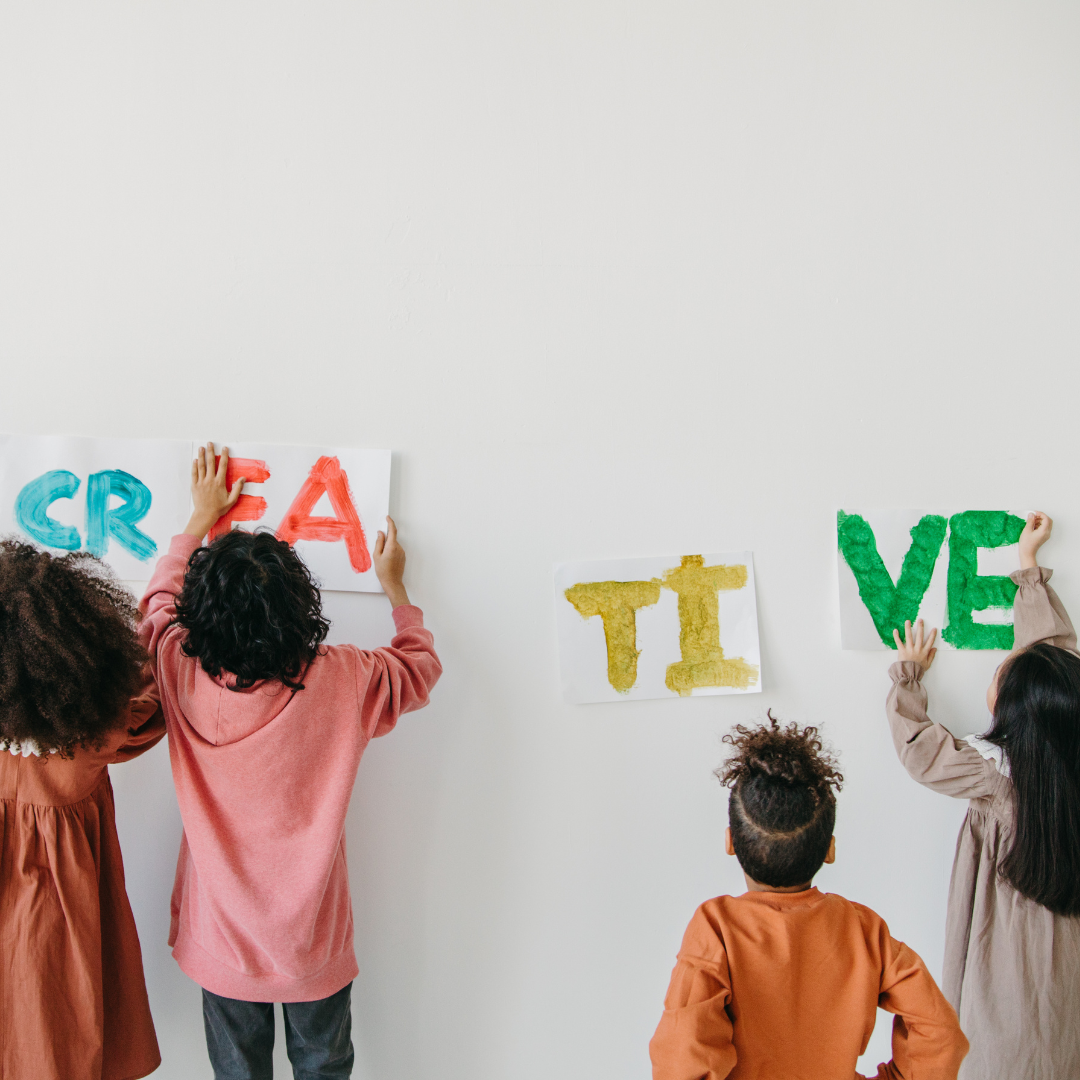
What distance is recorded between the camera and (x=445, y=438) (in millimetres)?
1191

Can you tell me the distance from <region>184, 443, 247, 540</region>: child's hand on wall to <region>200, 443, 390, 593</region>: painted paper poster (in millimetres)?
14

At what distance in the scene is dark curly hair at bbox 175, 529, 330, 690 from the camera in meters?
0.89

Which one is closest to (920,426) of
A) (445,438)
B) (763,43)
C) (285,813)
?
(763,43)

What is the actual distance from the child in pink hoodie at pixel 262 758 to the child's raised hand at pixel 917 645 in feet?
2.57

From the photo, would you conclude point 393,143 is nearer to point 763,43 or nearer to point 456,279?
point 456,279

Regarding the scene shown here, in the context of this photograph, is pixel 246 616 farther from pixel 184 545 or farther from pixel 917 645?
pixel 917 645

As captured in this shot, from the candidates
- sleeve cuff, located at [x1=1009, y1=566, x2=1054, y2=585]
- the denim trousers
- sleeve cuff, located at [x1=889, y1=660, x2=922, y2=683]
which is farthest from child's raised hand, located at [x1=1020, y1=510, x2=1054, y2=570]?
the denim trousers

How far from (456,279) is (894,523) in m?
0.83

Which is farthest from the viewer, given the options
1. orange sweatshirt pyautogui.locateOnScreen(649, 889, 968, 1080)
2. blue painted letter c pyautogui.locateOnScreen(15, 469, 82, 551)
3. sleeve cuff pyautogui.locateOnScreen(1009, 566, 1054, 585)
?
sleeve cuff pyautogui.locateOnScreen(1009, 566, 1054, 585)

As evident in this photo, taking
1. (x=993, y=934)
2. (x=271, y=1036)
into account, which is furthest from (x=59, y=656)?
(x=993, y=934)

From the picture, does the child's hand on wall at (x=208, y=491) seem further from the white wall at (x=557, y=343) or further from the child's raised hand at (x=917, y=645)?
the child's raised hand at (x=917, y=645)

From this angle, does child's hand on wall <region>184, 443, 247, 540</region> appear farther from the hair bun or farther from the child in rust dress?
the hair bun

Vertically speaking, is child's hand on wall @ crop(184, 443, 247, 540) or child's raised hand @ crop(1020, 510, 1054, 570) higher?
child's hand on wall @ crop(184, 443, 247, 540)

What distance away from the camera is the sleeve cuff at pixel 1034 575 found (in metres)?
1.24
